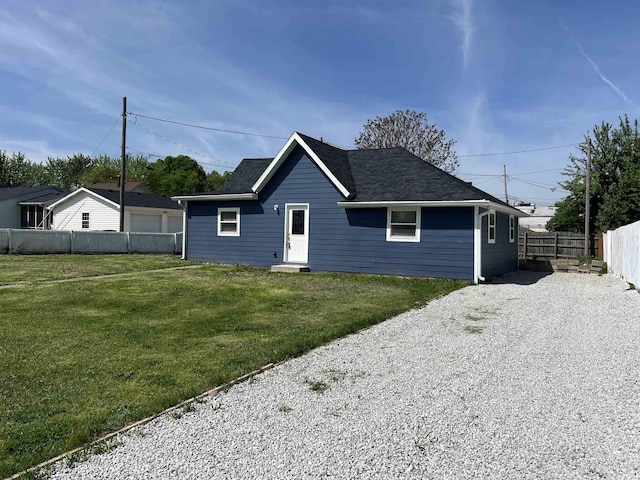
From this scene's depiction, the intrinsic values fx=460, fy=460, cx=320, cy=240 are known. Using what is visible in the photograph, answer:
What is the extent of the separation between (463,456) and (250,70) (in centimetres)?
1755

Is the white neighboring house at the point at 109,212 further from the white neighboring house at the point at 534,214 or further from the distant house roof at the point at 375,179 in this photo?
the white neighboring house at the point at 534,214

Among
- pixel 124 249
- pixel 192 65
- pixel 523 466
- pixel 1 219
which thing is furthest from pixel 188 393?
pixel 1 219

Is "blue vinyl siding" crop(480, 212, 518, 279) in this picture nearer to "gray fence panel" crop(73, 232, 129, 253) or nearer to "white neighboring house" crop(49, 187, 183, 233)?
"gray fence panel" crop(73, 232, 129, 253)

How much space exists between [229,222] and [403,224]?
6.79 m

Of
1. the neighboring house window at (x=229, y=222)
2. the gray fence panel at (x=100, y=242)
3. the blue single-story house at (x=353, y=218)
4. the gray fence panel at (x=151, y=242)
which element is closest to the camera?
the blue single-story house at (x=353, y=218)

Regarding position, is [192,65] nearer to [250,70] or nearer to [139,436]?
[250,70]

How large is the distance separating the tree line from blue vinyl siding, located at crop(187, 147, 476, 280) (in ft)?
129

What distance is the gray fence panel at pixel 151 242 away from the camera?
78.9ft

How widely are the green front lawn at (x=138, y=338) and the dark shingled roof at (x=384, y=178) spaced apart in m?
2.98

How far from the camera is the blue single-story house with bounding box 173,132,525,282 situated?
13.9 m

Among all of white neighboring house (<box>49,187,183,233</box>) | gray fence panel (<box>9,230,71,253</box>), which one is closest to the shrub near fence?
gray fence panel (<box>9,230,71,253</box>)

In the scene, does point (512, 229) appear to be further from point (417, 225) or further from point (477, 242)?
point (417, 225)

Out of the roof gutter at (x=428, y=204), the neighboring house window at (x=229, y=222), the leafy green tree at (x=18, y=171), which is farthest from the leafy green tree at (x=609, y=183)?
the leafy green tree at (x=18, y=171)

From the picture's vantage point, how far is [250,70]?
18.2m
